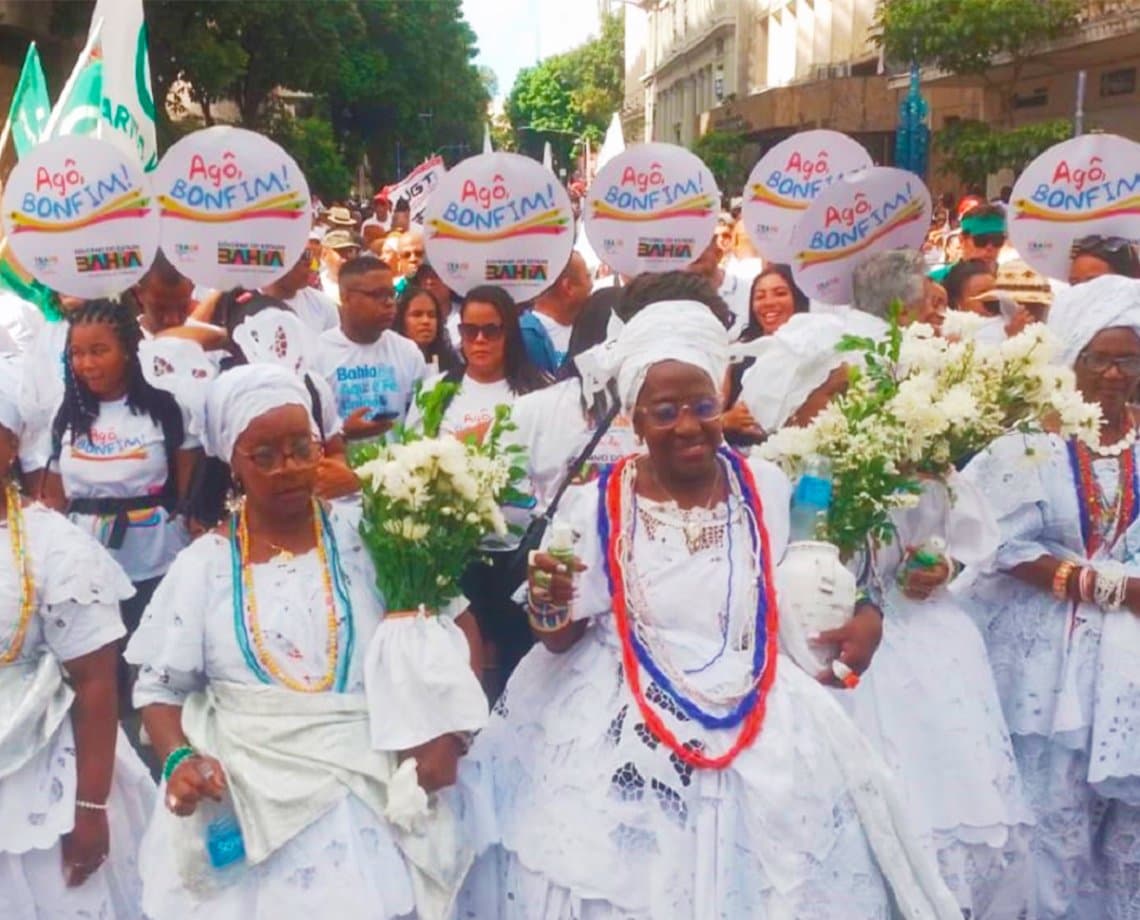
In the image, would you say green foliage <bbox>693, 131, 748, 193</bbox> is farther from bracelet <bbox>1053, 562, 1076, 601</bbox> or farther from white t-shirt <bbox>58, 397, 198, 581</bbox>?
bracelet <bbox>1053, 562, 1076, 601</bbox>

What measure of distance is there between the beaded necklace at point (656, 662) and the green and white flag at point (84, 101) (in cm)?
561

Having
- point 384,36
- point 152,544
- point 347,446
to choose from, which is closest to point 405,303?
point 347,446

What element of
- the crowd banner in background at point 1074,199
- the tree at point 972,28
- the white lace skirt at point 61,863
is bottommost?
the white lace skirt at point 61,863

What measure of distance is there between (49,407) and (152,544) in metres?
0.60

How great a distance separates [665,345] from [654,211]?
4.41m

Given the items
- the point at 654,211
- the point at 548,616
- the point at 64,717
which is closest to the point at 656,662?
the point at 548,616

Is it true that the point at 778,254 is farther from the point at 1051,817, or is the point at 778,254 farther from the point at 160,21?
the point at 160,21

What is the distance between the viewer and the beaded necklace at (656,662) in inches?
127

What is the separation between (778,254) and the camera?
24.3 feet

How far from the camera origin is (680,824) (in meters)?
3.20

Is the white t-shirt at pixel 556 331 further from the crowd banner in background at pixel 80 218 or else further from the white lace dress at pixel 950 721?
the white lace dress at pixel 950 721

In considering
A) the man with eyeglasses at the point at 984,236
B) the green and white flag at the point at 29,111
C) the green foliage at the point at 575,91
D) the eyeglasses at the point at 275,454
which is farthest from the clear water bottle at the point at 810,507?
the green foliage at the point at 575,91

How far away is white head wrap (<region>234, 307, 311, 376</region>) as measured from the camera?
5.03 m

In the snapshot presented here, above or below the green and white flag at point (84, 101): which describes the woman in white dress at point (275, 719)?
below
